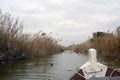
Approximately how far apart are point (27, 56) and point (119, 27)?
15218 millimetres

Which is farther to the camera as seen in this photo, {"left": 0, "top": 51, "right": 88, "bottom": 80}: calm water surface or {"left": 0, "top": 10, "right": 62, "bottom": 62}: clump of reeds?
{"left": 0, "top": 10, "right": 62, "bottom": 62}: clump of reeds

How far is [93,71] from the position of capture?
35.6 ft

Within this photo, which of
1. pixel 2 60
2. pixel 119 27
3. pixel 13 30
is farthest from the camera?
pixel 119 27

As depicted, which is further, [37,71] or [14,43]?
[14,43]

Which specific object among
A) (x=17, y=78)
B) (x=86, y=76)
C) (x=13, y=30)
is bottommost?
(x=17, y=78)

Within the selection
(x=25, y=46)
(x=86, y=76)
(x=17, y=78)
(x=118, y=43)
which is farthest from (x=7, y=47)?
(x=86, y=76)

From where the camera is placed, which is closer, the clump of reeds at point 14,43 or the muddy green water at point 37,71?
the muddy green water at point 37,71

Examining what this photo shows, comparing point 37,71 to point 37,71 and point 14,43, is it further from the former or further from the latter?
point 14,43

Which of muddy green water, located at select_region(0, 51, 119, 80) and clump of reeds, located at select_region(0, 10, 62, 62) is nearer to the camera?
muddy green water, located at select_region(0, 51, 119, 80)

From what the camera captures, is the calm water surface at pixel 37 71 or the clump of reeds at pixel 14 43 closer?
the calm water surface at pixel 37 71

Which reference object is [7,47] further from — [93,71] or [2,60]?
[93,71]

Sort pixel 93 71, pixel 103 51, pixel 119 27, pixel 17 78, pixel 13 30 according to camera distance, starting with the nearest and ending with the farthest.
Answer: pixel 93 71
pixel 17 78
pixel 13 30
pixel 119 27
pixel 103 51

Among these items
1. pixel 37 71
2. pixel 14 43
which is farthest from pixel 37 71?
pixel 14 43

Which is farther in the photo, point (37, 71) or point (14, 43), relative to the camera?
point (14, 43)
